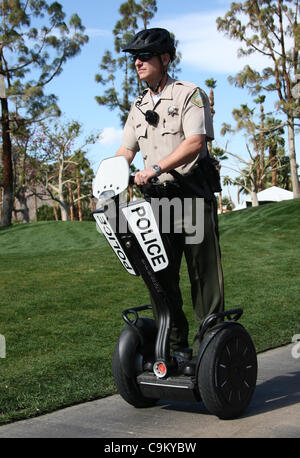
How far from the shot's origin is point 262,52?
2894cm

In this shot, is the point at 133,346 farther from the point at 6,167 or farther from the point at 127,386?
the point at 6,167

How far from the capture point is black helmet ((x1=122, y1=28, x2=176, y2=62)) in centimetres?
361

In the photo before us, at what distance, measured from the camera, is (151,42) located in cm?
361

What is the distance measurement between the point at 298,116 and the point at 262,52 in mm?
3765

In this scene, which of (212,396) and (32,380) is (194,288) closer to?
(212,396)

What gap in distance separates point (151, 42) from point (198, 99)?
16.2 inches

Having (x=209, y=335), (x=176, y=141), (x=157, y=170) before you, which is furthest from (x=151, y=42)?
(x=209, y=335)

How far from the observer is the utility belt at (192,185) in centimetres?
360

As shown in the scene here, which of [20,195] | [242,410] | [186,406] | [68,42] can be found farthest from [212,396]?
[20,195]

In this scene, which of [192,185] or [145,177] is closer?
[145,177]

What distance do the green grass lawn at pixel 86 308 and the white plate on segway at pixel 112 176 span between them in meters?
1.36

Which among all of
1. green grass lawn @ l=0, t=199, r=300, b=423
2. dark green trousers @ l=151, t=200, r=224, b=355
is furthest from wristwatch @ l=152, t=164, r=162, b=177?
green grass lawn @ l=0, t=199, r=300, b=423

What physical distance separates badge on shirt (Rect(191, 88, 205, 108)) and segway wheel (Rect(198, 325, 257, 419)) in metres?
1.22

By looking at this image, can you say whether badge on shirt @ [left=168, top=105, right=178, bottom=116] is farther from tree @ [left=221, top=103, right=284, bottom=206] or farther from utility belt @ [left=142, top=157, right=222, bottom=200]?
tree @ [left=221, top=103, right=284, bottom=206]
